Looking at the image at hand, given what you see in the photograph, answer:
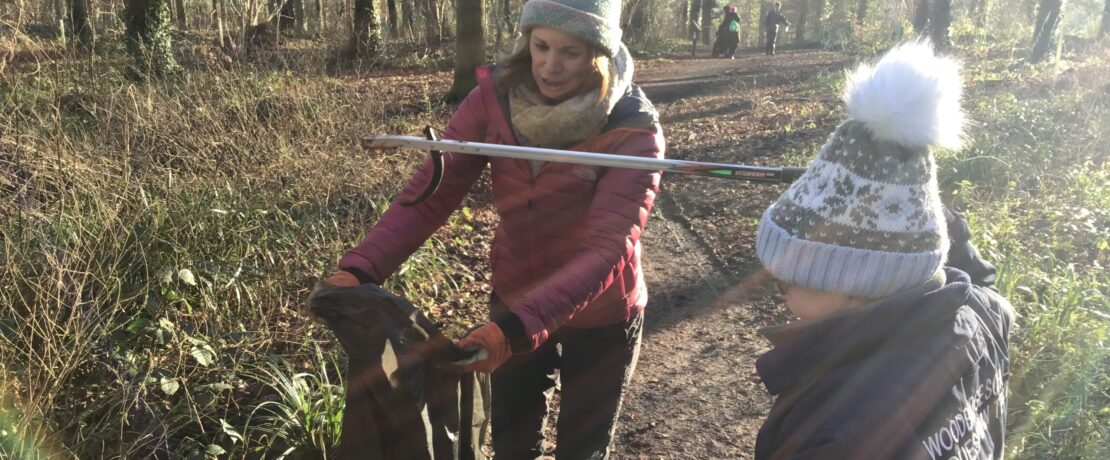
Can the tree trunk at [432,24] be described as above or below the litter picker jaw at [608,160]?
above

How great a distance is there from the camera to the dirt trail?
13.0 feet

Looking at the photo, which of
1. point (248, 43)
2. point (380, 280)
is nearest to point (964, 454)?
point (380, 280)

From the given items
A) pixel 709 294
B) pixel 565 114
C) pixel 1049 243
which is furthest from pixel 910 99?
pixel 1049 243

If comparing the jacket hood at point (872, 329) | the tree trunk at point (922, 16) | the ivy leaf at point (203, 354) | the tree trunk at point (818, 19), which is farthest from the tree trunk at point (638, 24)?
the jacket hood at point (872, 329)

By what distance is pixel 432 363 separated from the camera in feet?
5.48

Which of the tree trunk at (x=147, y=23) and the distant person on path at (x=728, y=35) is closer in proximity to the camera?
the tree trunk at (x=147, y=23)

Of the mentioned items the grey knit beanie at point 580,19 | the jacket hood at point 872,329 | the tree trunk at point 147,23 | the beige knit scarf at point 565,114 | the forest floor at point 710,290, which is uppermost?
the tree trunk at point 147,23

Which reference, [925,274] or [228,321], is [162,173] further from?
[925,274]

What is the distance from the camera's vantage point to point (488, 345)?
1629mm

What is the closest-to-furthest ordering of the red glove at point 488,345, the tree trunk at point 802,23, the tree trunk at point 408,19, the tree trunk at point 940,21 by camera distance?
the red glove at point 488,345
the tree trunk at point 940,21
the tree trunk at point 408,19
the tree trunk at point 802,23

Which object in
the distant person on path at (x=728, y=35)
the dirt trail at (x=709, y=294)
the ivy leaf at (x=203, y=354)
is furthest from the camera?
the distant person on path at (x=728, y=35)

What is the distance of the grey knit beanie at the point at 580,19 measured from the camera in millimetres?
1944

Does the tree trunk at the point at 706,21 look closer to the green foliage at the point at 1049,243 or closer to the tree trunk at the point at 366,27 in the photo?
the tree trunk at the point at 366,27

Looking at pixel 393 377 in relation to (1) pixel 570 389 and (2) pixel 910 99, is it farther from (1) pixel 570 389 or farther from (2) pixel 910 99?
(2) pixel 910 99
